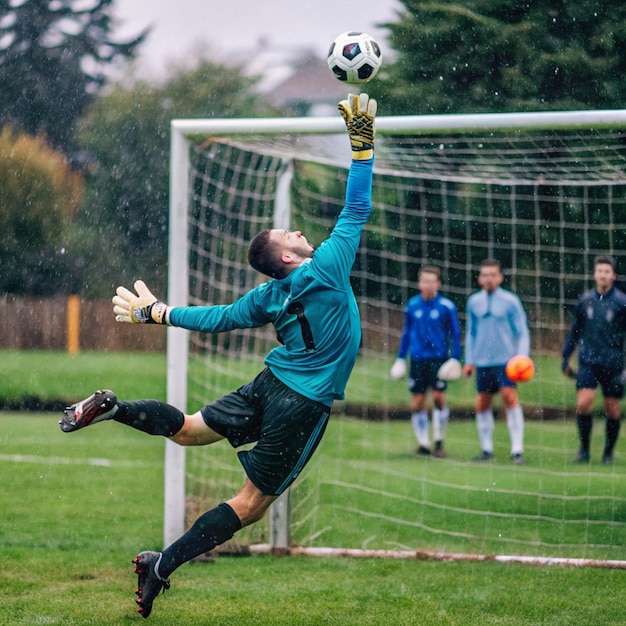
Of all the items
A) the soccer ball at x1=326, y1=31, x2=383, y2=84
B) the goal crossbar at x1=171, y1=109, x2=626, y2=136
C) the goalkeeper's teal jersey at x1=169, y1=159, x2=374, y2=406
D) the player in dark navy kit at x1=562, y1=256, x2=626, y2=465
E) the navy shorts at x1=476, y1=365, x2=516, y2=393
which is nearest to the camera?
the goalkeeper's teal jersey at x1=169, y1=159, x2=374, y2=406

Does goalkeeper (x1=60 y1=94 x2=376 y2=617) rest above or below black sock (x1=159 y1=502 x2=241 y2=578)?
above

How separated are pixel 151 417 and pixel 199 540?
0.66 m

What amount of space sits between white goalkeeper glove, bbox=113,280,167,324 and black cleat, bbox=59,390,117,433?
1.46 feet

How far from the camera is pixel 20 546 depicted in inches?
269

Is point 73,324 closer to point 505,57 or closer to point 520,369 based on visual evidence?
point 505,57

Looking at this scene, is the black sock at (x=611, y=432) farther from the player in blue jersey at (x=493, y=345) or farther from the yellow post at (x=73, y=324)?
the yellow post at (x=73, y=324)

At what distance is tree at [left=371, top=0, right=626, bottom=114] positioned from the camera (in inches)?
453

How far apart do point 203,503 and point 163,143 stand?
76.1ft

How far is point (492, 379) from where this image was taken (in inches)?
391

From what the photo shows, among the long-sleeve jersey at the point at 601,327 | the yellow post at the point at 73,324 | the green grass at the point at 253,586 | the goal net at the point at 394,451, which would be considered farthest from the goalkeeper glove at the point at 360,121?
the yellow post at the point at 73,324

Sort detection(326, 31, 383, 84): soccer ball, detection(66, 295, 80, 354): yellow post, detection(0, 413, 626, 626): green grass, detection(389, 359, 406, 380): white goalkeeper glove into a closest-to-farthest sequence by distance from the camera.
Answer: detection(326, 31, 383, 84): soccer ball → detection(0, 413, 626, 626): green grass → detection(389, 359, 406, 380): white goalkeeper glove → detection(66, 295, 80, 354): yellow post

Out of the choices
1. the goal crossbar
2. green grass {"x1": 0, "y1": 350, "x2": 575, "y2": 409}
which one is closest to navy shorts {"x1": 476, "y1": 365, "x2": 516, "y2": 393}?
green grass {"x1": 0, "y1": 350, "x2": 575, "y2": 409}

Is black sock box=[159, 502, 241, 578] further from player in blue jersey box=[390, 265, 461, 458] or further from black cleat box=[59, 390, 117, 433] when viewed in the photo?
player in blue jersey box=[390, 265, 461, 458]

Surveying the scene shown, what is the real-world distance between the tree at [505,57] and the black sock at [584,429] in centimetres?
390
